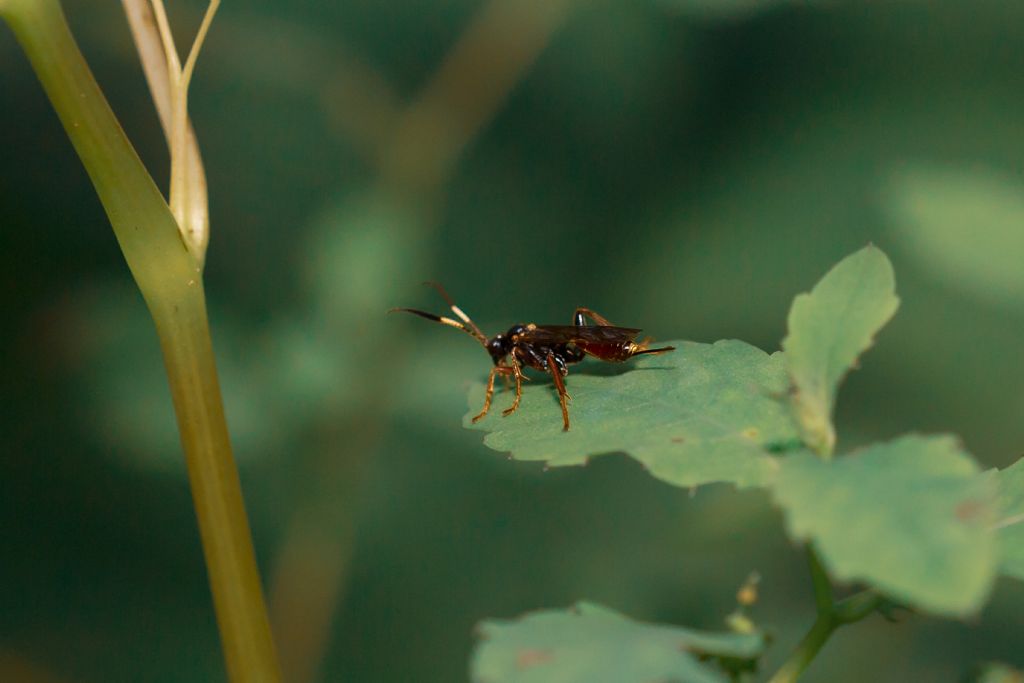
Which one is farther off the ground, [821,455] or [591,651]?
[821,455]

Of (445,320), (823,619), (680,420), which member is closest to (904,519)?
(823,619)

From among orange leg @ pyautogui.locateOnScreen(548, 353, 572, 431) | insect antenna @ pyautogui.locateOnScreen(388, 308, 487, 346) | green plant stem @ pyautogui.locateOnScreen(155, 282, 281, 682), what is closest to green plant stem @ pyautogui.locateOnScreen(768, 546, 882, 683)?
orange leg @ pyautogui.locateOnScreen(548, 353, 572, 431)

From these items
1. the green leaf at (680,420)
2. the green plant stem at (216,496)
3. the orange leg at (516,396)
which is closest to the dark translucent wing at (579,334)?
the orange leg at (516,396)

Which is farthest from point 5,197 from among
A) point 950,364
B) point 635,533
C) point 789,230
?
point 950,364

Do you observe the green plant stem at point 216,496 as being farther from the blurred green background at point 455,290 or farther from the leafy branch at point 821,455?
the blurred green background at point 455,290

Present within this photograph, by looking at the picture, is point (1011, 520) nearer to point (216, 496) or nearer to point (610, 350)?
point (216, 496)
